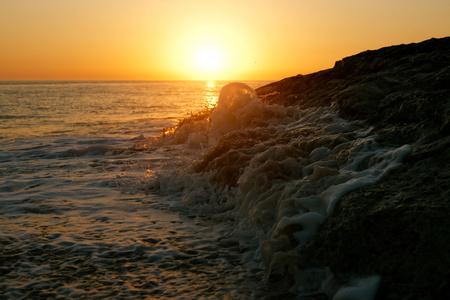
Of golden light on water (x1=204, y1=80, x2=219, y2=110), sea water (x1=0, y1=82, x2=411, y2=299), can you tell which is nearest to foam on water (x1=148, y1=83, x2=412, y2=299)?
sea water (x1=0, y1=82, x2=411, y2=299)

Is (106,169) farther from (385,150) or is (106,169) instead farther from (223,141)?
(385,150)

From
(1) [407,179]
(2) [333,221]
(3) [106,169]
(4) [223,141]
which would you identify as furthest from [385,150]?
(3) [106,169]

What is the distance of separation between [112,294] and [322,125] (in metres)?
4.95

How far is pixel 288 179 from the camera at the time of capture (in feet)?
16.6

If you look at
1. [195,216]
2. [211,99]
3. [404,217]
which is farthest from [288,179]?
[211,99]

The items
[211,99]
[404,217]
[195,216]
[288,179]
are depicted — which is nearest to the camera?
[404,217]

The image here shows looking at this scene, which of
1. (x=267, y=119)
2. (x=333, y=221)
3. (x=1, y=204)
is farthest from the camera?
(x=267, y=119)

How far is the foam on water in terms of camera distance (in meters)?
3.62

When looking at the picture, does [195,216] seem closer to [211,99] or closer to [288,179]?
[288,179]

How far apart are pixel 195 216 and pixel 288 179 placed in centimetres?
144

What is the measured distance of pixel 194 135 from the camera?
37.2 ft

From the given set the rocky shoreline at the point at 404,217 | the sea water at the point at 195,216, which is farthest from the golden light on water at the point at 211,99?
the rocky shoreline at the point at 404,217

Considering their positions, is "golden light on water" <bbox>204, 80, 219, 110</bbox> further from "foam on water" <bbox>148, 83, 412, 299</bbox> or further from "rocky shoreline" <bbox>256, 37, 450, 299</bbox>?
"rocky shoreline" <bbox>256, 37, 450, 299</bbox>

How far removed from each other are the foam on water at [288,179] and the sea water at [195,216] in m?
0.02
